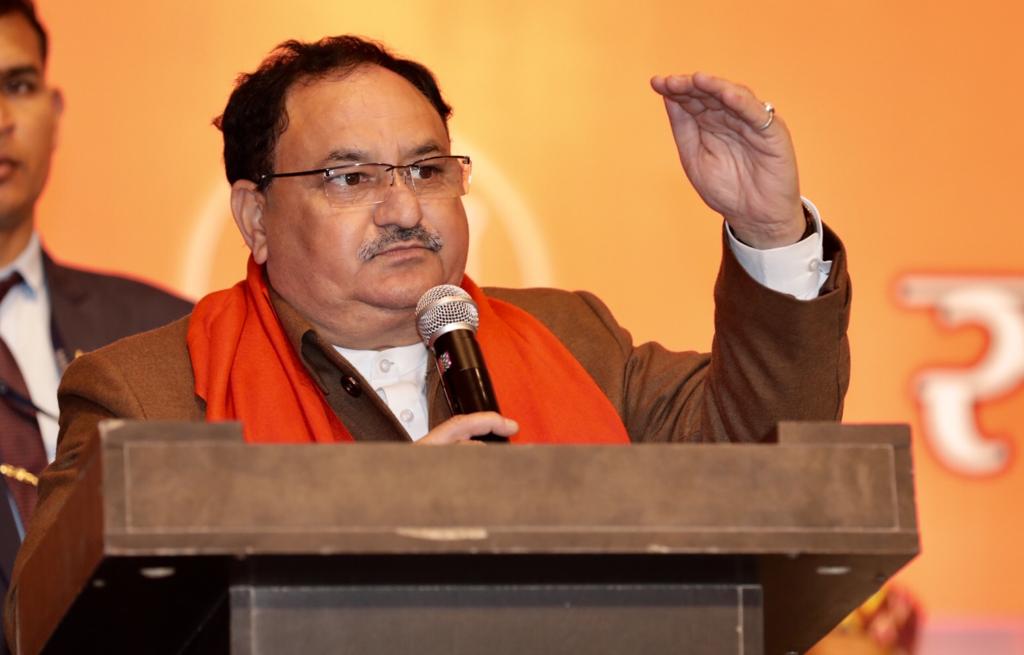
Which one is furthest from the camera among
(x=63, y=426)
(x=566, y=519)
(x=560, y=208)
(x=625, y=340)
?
(x=560, y=208)

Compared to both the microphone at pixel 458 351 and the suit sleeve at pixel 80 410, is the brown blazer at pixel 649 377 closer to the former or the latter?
the suit sleeve at pixel 80 410

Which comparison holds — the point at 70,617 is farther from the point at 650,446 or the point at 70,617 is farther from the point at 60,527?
the point at 650,446

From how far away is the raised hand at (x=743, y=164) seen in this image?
198 centimetres

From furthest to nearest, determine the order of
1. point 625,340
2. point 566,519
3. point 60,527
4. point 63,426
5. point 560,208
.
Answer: point 560,208
point 625,340
point 63,426
point 60,527
point 566,519

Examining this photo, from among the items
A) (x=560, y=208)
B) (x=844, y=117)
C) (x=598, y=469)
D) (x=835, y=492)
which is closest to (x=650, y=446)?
Answer: (x=598, y=469)

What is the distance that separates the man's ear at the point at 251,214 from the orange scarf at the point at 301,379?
0.03m

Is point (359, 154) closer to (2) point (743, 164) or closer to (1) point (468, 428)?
(2) point (743, 164)

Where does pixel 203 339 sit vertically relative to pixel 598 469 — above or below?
above

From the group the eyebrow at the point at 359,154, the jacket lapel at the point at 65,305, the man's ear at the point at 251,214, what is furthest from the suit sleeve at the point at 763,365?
the jacket lapel at the point at 65,305

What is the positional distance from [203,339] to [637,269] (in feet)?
3.86

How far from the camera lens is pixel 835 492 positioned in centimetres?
136

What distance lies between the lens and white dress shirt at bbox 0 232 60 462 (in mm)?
3209

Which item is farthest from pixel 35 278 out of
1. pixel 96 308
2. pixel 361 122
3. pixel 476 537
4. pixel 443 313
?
pixel 476 537

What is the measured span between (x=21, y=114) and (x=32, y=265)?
30 centimetres
